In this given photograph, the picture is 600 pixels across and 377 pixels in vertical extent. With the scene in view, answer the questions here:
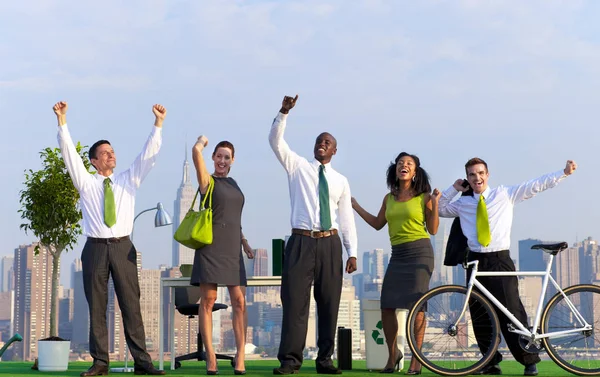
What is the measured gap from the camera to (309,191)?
6.92 meters

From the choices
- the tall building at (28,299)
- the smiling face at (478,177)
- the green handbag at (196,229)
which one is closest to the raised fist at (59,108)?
the green handbag at (196,229)

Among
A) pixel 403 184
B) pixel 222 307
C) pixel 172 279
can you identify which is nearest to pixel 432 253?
pixel 403 184

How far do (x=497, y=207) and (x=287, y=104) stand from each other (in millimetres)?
1794

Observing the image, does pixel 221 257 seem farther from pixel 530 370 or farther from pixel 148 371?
pixel 530 370

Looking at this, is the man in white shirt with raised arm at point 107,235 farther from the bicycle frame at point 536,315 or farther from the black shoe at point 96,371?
the bicycle frame at point 536,315

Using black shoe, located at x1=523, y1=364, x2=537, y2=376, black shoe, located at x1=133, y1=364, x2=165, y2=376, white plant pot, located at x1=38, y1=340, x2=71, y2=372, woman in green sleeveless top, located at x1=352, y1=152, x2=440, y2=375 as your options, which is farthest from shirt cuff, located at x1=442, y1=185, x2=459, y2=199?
white plant pot, located at x1=38, y1=340, x2=71, y2=372

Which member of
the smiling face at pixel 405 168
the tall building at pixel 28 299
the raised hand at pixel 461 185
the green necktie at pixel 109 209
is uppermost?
the smiling face at pixel 405 168

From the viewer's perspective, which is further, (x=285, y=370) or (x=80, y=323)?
(x=80, y=323)

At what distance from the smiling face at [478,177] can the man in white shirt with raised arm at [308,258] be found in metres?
1.07

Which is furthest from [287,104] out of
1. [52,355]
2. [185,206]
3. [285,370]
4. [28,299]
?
[28,299]

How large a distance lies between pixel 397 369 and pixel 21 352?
90.4 metres

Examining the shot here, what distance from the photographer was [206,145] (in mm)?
6809

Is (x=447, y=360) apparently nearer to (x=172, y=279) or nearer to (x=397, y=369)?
(x=397, y=369)

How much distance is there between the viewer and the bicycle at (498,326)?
21.8 ft
